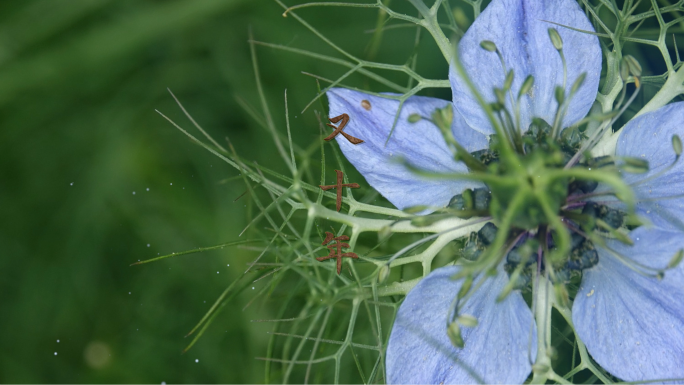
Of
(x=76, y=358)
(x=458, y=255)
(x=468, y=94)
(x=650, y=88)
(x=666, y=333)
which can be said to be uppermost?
(x=468, y=94)

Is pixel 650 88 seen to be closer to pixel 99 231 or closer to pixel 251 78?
pixel 251 78

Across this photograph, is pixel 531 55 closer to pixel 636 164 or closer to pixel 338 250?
pixel 636 164

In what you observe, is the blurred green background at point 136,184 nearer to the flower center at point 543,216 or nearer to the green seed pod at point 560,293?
the flower center at point 543,216

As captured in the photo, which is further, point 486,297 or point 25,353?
point 25,353

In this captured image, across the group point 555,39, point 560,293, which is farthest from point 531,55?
point 560,293

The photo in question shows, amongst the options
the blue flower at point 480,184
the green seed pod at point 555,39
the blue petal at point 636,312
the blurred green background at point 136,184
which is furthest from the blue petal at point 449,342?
the blurred green background at point 136,184

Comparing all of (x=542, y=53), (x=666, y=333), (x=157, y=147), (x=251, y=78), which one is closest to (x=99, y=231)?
(x=157, y=147)
